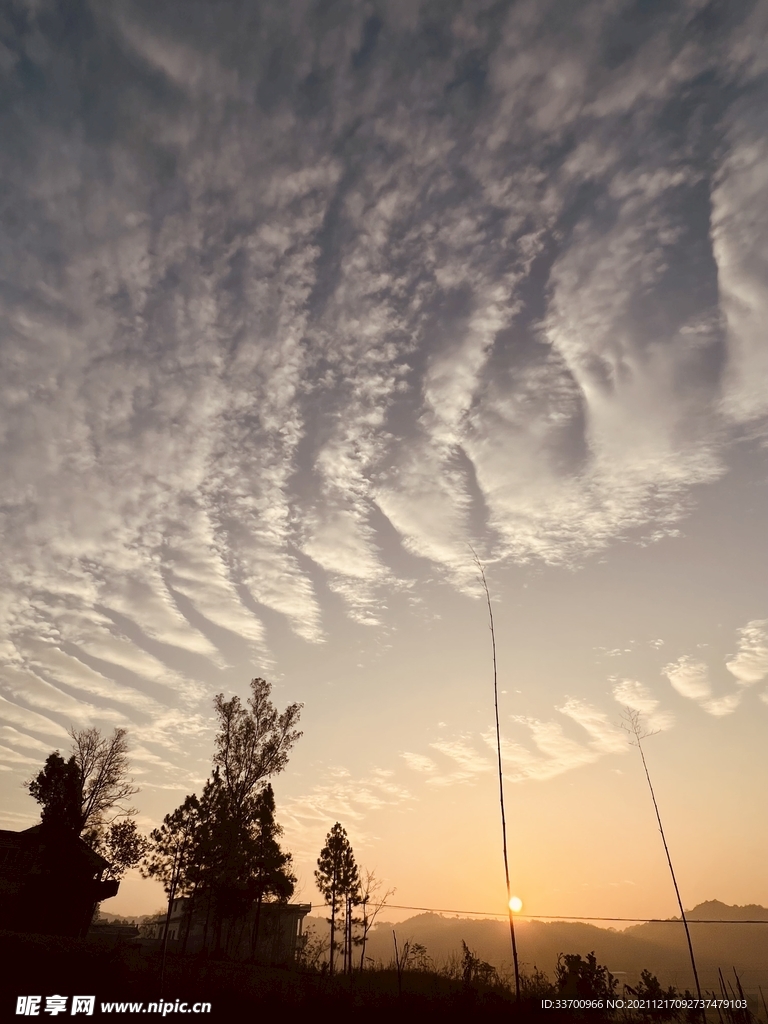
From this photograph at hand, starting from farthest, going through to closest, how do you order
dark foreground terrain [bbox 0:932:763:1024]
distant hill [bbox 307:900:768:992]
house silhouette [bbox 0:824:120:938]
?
distant hill [bbox 307:900:768:992], house silhouette [bbox 0:824:120:938], dark foreground terrain [bbox 0:932:763:1024]

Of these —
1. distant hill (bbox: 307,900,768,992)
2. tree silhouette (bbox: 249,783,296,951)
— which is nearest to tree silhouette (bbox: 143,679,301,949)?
tree silhouette (bbox: 249,783,296,951)

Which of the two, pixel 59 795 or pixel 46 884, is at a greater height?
pixel 59 795

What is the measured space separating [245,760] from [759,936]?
17095 centimetres

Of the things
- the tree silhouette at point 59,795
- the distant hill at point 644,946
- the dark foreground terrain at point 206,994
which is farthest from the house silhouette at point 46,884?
the distant hill at point 644,946

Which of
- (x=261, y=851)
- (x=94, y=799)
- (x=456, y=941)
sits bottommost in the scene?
(x=456, y=941)

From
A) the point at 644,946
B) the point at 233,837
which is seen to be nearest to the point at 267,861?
the point at 233,837

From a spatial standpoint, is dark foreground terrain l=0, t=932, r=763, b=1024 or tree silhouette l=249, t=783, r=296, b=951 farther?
tree silhouette l=249, t=783, r=296, b=951

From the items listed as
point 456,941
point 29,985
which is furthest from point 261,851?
point 456,941

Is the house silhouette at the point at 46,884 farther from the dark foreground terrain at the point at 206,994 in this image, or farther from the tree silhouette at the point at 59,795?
the dark foreground terrain at the point at 206,994

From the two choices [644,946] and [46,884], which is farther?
[644,946]

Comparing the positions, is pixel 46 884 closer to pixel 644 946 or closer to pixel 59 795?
pixel 59 795

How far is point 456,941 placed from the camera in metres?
180

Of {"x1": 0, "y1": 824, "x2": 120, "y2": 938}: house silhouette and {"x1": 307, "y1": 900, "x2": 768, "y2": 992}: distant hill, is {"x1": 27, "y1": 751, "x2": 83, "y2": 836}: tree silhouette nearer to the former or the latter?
{"x1": 0, "y1": 824, "x2": 120, "y2": 938}: house silhouette

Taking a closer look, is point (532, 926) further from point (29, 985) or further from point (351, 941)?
point (29, 985)
